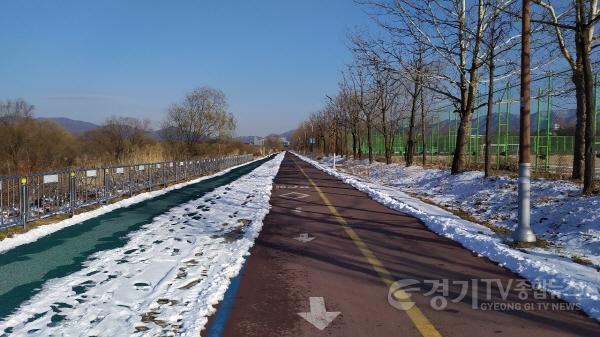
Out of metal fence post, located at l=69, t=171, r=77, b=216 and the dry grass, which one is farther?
metal fence post, located at l=69, t=171, r=77, b=216

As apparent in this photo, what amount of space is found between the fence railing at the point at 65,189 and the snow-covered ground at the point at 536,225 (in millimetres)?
9140

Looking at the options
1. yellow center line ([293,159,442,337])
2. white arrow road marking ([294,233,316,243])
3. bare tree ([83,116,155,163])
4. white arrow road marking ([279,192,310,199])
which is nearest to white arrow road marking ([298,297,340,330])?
yellow center line ([293,159,442,337])

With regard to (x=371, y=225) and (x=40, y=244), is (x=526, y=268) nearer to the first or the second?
(x=371, y=225)

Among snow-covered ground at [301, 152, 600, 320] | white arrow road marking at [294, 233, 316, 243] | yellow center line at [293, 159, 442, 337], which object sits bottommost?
white arrow road marking at [294, 233, 316, 243]

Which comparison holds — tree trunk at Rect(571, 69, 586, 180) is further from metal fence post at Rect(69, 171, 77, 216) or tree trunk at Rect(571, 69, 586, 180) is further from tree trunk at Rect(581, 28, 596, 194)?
metal fence post at Rect(69, 171, 77, 216)

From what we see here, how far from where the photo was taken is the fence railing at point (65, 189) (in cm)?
1104

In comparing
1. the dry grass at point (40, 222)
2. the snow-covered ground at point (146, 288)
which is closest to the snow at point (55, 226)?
the dry grass at point (40, 222)

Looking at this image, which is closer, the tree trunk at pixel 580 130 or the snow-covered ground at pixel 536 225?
the snow-covered ground at pixel 536 225

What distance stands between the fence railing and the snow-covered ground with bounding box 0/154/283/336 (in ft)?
9.03

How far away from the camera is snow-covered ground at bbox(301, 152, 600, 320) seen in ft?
21.8

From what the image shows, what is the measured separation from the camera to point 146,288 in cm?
651

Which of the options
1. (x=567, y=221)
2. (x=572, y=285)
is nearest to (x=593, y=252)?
(x=567, y=221)

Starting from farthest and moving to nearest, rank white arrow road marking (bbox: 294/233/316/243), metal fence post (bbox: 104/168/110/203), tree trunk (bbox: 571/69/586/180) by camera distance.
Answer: metal fence post (bbox: 104/168/110/203)
tree trunk (bbox: 571/69/586/180)
white arrow road marking (bbox: 294/233/316/243)

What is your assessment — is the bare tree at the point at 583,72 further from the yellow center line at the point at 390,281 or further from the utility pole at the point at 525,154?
the yellow center line at the point at 390,281
